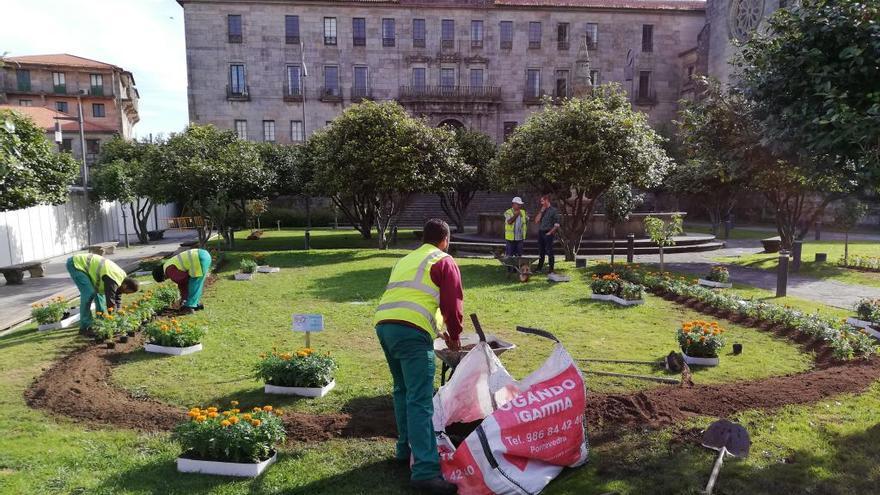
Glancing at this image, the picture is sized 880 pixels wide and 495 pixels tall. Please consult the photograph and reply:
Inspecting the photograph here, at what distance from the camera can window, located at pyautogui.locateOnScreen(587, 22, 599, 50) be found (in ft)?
144

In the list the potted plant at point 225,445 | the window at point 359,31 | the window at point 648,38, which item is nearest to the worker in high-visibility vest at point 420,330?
the potted plant at point 225,445

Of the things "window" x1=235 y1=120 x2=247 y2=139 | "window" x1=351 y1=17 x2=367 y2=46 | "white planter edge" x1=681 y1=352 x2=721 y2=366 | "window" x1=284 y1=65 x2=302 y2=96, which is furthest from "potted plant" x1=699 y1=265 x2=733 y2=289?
"window" x1=235 y1=120 x2=247 y2=139

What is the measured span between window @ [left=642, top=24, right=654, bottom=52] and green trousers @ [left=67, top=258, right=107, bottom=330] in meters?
45.5

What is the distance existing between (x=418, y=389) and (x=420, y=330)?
1.45 feet

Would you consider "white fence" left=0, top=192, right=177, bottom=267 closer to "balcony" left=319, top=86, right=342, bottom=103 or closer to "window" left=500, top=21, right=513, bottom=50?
"balcony" left=319, top=86, right=342, bottom=103

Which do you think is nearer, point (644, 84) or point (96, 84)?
point (644, 84)

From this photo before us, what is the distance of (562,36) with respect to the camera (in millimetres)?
43906

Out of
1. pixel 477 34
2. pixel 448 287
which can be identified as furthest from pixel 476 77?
pixel 448 287

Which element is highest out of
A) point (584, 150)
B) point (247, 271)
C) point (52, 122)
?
point (52, 122)

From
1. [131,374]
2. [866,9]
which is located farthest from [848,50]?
[131,374]

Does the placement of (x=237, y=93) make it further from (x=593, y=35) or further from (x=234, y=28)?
(x=593, y=35)

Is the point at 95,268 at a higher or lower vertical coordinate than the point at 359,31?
lower

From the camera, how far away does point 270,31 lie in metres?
41.3

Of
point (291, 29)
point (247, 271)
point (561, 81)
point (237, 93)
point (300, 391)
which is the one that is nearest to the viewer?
point (300, 391)
